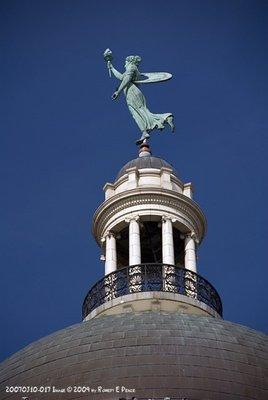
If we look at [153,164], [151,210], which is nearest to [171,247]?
[151,210]

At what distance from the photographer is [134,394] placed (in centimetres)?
2345

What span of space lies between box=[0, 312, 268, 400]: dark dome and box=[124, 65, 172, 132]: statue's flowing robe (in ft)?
44.3

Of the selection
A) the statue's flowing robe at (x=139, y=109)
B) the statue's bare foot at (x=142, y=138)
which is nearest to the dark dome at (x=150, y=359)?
the statue's bare foot at (x=142, y=138)

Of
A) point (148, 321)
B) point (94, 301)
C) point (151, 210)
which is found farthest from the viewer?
point (151, 210)

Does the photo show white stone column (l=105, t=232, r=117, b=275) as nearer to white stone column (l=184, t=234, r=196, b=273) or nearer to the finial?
white stone column (l=184, t=234, r=196, b=273)

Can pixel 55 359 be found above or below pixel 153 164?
below

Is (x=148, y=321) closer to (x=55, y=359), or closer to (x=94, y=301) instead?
(x=55, y=359)

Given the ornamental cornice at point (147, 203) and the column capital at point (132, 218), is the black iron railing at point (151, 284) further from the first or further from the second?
the ornamental cornice at point (147, 203)

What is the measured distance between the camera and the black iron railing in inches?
1310

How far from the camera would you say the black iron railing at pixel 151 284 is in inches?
1310

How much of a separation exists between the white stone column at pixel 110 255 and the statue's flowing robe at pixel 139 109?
5.62m

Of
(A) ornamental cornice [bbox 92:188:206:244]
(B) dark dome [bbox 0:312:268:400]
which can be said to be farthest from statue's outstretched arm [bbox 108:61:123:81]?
(B) dark dome [bbox 0:312:268:400]

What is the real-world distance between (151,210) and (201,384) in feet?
41.1

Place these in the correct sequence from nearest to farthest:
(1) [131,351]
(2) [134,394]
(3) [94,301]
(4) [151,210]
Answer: (2) [134,394] < (1) [131,351] < (3) [94,301] < (4) [151,210]
